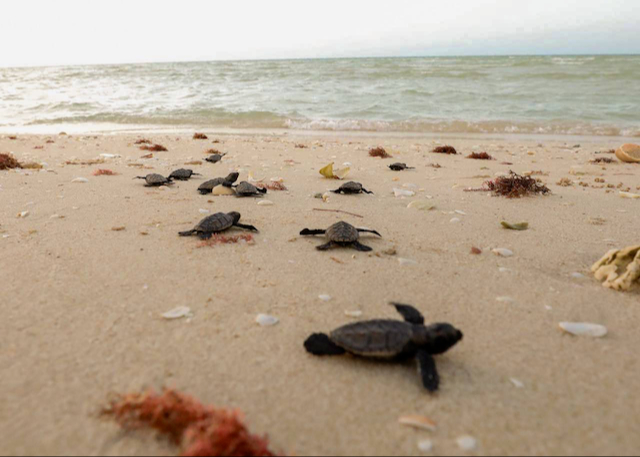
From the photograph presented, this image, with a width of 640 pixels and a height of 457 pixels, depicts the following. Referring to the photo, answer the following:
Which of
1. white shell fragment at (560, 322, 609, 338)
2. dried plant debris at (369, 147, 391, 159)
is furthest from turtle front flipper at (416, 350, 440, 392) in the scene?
dried plant debris at (369, 147, 391, 159)

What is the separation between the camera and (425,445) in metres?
1.71

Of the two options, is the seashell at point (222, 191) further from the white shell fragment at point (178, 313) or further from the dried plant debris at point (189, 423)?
the dried plant debris at point (189, 423)

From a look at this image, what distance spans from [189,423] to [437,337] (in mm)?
1236

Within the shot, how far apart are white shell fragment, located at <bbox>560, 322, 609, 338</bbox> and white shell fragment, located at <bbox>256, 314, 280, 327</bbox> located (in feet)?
5.73

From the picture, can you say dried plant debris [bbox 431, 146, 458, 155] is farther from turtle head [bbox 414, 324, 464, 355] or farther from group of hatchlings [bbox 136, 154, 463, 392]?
turtle head [bbox 414, 324, 464, 355]

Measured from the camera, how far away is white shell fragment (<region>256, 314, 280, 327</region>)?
8.46ft

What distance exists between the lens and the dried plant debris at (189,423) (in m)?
1.52

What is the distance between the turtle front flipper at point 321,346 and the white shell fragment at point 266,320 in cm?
34

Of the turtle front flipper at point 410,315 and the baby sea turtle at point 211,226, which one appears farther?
the baby sea turtle at point 211,226

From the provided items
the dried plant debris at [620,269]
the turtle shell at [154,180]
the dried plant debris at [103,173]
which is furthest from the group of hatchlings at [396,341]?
the dried plant debris at [103,173]

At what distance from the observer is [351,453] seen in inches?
65.4

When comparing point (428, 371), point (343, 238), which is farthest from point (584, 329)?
point (343, 238)

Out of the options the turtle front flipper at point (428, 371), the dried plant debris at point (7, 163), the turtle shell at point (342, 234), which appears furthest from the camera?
the dried plant debris at point (7, 163)

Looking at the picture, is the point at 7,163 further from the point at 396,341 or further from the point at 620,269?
the point at 620,269
